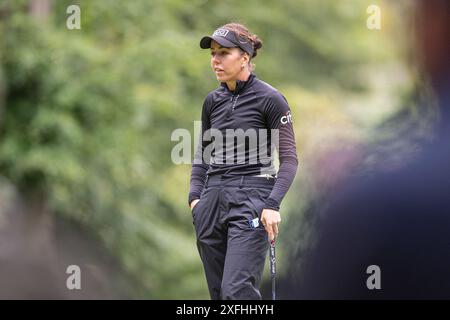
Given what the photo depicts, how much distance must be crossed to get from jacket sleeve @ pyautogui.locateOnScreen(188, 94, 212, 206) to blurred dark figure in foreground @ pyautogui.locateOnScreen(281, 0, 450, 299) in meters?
1.19

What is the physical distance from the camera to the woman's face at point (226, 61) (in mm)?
4430

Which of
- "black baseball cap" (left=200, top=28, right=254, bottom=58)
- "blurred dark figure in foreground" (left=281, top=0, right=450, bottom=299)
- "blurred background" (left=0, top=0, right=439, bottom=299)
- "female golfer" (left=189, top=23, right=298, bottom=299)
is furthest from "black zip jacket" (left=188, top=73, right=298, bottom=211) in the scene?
"blurred background" (left=0, top=0, right=439, bottom=299)

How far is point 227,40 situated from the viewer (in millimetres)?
4395

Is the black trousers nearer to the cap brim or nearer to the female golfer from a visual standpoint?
the female golfer

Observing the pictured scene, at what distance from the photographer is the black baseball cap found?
438cm

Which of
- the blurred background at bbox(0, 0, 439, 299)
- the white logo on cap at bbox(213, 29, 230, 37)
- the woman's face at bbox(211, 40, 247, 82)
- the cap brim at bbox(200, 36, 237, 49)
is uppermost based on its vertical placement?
the blurred background at bbox(0, 0, 439, 299)

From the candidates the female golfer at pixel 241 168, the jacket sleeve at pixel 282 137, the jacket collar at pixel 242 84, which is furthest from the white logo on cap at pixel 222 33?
the jacket sleeve at pixel 282 137

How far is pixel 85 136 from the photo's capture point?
12805 mm

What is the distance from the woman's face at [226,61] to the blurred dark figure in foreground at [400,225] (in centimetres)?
134

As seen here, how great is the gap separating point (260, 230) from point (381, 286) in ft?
4.94

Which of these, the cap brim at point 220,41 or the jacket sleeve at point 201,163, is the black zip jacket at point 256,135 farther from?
the cap brim at point 220,41

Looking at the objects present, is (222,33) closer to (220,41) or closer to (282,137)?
(220,41)

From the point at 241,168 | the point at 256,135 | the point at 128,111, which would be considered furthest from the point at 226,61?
the point at 128,111

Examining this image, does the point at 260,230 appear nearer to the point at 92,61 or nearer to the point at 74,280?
the point at 74,280
